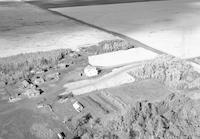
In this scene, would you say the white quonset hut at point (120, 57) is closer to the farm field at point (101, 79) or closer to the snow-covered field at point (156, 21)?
the farm field at point (101, 79)

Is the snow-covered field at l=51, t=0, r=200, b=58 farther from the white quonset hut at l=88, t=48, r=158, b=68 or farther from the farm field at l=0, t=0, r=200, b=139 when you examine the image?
the white quonset hut at l=88, t=48, r=158, b=68

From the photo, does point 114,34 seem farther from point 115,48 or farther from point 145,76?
point 145,76

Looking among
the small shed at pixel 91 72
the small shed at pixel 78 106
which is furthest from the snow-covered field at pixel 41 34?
the small shed at pixel 78 106

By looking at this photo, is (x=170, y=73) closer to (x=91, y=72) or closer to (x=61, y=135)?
(x=91, y=72)

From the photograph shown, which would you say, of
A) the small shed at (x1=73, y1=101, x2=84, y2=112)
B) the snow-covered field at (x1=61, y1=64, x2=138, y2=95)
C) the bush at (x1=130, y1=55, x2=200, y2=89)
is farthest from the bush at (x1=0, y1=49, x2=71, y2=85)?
the bush at (x1=130, y1=55, x2=200, y2=89)

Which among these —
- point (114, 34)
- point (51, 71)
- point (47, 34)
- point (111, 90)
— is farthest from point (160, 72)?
point (47, 34)

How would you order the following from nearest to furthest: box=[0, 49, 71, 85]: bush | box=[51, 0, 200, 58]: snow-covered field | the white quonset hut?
→ box=[0, 49, 71, 85]: bush → the white quonset hut → box=[51, 0, 200, 58]: snow-covered field
